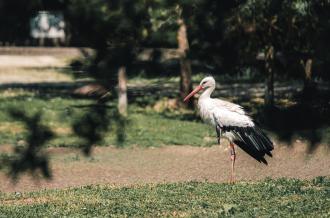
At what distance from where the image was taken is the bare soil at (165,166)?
38.2 feet

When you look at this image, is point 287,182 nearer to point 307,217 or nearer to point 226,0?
point 307,217

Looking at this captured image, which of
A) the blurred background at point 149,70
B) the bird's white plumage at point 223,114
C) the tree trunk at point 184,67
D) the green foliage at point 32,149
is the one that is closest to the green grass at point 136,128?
the blurred background at point 149,70

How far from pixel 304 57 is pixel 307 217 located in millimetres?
14939

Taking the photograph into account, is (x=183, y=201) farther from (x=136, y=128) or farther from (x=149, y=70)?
(x=136, y=128)

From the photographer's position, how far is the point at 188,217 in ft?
22.2

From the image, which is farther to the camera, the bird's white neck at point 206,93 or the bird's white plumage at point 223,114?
the bird's white neck at point 206,93

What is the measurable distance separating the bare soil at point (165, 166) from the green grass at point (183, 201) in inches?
75.8

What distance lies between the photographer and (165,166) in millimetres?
13031

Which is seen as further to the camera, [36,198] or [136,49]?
[36,198]

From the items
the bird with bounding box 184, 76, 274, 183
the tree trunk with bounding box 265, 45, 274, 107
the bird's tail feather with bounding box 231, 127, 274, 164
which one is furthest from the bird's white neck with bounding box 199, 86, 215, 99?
the tree trunk with bounding box 265, 45, 274, 107

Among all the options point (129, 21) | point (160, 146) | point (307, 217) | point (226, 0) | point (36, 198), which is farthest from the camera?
point (160, 146)

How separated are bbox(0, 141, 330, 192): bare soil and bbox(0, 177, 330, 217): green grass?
1925mm

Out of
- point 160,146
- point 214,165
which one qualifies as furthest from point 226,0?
point 160,146

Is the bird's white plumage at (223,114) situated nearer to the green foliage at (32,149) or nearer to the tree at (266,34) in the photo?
the green foliage at (32,149)
